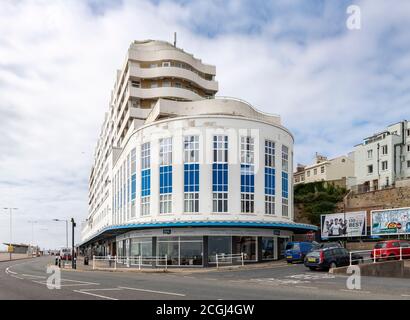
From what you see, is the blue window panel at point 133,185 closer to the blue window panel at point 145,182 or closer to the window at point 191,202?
the blue window panel at point 145,182

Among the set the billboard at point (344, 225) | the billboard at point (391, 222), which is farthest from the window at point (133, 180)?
the billboard at point (391, 222)

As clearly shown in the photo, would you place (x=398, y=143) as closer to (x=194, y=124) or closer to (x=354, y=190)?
(x=354, y=190)

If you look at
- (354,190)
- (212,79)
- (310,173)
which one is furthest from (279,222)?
(310,173)

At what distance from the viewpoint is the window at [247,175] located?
147 ft

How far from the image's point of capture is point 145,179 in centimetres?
4734

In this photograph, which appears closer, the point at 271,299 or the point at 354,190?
the point at 271,299

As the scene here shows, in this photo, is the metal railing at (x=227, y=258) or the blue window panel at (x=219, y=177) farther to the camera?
the blue window panel at (x=219, y=177)

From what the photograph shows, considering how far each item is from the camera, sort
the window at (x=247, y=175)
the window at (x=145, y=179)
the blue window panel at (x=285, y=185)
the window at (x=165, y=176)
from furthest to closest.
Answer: the blue window panel at (x=285, y=185) → the window at (x=145, y=179) → the window at (x=165, y=176) → the window at (x=247, y=175)

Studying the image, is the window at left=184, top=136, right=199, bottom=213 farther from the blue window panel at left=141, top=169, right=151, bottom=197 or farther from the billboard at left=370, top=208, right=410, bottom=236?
the billboard at left=370, top=208, right=410, bottom=236

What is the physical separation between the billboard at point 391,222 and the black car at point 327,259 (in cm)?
1472

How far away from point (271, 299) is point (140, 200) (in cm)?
3315

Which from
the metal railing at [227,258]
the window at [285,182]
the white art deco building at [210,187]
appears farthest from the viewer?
the window at [285,182]

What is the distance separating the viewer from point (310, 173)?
91.1m

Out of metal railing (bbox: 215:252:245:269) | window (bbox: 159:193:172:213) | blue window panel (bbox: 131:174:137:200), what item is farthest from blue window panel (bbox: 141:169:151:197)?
metal railing (bbox: 215:252:245:269)
